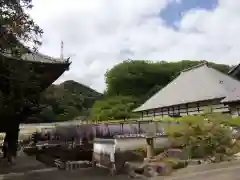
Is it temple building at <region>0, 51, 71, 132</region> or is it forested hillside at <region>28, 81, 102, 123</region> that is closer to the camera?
temple building at <region>0, 51, 71, 132</region>

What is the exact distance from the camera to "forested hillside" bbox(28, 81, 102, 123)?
49.2 feet

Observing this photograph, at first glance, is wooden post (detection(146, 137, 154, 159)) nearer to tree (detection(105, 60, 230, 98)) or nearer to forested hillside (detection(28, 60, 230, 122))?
forested hillside (detection(28, 60, 230, 122))

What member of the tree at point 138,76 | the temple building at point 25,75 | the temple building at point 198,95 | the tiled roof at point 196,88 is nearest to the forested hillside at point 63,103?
the temple building at point 25,75

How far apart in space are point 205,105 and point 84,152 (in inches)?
610

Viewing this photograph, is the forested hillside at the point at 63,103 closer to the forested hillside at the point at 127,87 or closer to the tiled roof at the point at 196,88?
the forested hillside at the point at 127,87

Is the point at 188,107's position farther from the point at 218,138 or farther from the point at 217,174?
the point at 217,174

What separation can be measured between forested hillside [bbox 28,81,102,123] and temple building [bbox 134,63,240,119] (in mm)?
8718

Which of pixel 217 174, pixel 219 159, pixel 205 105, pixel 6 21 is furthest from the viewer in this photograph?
pixel 205 105

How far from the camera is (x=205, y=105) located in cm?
2978

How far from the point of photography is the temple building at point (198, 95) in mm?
27742

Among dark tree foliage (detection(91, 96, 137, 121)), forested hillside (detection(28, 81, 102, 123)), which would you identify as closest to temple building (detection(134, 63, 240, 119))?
dark tree foliage (detection(91, 96, 137, 121))

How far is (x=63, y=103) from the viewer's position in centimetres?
1944

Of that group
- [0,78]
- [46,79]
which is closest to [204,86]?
[46,79]

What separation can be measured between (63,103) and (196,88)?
16573 mm
